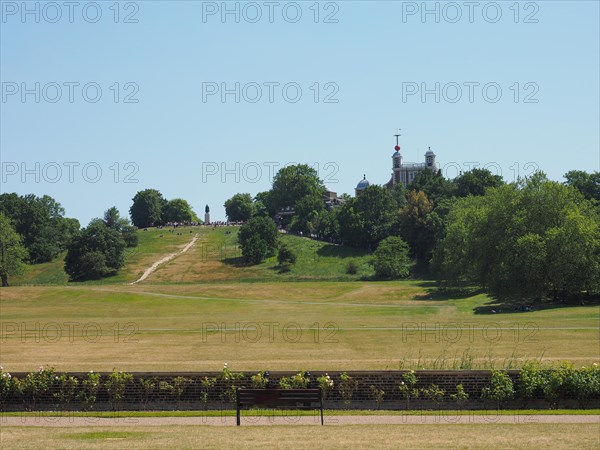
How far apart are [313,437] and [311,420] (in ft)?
11.9

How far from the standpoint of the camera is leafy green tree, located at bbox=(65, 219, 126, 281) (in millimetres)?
127500

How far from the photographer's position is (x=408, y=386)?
24938mm

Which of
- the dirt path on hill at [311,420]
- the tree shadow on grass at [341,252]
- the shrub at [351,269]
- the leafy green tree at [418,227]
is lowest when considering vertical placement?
the dirt path on hill at [311,420]

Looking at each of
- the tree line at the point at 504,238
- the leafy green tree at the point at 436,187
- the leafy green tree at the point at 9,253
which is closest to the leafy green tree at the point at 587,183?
the tree line at the point at 504,238

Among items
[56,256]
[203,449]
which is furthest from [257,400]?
[56,256]

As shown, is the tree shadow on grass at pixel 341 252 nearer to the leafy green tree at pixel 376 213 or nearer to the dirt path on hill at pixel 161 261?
the leafy green tree at pixel 376 213

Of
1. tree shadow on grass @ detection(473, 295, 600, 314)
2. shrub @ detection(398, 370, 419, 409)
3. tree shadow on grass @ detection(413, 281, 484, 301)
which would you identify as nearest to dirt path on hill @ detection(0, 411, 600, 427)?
shrub @ detection(398, 370, 419, 409)

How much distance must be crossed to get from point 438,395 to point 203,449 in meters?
9.47

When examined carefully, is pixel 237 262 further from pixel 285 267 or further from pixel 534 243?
pixel 534 243

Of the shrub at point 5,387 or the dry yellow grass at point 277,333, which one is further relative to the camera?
the dry yellow grass at point 277,333

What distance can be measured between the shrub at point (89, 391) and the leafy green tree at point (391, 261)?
95.4 meters

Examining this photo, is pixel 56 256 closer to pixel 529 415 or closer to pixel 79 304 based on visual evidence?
pixel 79 304

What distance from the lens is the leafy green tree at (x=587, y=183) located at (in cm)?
13212

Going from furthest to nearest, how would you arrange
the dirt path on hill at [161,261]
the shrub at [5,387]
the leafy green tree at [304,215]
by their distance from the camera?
the leafy green tree at [304,215], the dirt path on hill at [161,261], the shrub at [5,387]
